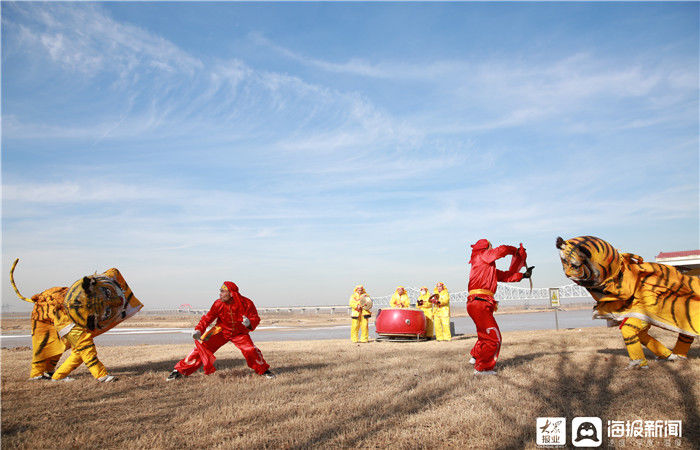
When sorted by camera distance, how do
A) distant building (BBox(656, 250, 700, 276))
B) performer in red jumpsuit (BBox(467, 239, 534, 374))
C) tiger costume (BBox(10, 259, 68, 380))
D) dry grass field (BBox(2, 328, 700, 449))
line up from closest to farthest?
1. dry grass field (BBox(2, 328, 700, 449))
2. performer in red jumpsuit (BBox(467, 239, 534, 374))
3. tiger costume (BBox(10, 259, 68, 380))
4. distant building (BBox(656, 250, 700, 276))

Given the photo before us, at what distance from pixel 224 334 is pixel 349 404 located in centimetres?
332

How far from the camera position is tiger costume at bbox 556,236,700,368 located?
754 centimetres

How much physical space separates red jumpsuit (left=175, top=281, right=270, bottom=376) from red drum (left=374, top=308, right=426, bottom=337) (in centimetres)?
828

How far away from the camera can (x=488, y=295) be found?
8.27 metres

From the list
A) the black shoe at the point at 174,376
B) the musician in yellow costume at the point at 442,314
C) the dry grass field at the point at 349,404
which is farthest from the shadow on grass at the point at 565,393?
the musician in yellow costume at the point at 442,314

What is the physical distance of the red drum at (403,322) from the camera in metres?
16.0

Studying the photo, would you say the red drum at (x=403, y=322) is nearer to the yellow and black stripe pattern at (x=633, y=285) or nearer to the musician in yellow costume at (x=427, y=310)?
the musician in yellow costume at (x=427, y=310)

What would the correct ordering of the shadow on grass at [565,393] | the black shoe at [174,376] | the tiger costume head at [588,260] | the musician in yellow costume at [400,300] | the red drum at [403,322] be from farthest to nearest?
the musician in yellow costume at [400,300]
the red drum at [403,322]
the black shoe at [174,376]
the tiger costume head at [588,260]
the shadow on grass at [565,393]

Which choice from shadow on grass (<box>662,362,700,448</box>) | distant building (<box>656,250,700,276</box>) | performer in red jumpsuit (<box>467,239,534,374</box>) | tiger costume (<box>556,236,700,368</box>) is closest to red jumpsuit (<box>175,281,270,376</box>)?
performer in red jumpsuit (<box>467,239,534,374</box>)

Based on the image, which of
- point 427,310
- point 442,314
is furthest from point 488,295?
point 427,310

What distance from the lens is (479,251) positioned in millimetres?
8656

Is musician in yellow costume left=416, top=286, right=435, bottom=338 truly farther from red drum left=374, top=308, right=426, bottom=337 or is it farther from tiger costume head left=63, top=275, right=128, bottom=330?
tiger costume head left=63, top=275, right=128, bottom=330

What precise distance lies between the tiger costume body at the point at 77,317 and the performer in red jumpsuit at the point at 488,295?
627 cm

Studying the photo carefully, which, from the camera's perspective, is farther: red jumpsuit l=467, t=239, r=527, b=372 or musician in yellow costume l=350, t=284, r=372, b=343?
musician in yellow costume l=350, t=284, r=372, b=343
